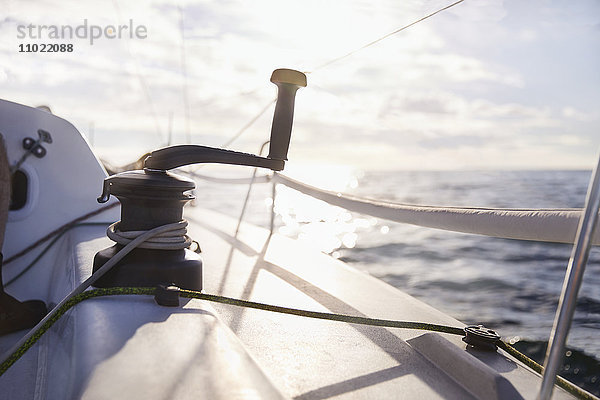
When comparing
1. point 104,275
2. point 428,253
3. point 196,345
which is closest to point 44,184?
point 104,275

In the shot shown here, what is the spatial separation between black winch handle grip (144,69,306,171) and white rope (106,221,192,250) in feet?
0.40

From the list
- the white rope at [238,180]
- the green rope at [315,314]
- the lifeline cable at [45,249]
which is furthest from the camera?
the white rope at [238,180]

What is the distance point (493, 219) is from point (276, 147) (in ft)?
1.54

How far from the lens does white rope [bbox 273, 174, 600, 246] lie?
62 cm

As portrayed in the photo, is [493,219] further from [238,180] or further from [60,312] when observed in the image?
[238,180]

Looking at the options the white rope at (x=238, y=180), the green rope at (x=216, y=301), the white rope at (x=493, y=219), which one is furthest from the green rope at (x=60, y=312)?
A: the white rope at (x=238, y=180)

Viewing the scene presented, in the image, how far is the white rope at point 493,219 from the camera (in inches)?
24.4

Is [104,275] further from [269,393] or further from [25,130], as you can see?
[25,130]

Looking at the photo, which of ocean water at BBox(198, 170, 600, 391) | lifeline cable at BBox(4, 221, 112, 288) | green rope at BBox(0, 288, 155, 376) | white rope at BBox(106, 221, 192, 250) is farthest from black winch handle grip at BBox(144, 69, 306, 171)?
lifeline cable at BBox(4, 221, 112, 288)

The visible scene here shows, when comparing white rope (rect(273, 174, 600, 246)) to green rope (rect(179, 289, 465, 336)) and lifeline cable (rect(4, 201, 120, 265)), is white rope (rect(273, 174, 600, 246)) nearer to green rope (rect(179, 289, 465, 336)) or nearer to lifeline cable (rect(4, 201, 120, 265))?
green rope (rect(179, 289, 465, 336))

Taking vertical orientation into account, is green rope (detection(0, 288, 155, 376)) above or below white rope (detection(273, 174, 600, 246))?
below

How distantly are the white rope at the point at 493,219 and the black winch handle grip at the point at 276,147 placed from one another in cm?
31

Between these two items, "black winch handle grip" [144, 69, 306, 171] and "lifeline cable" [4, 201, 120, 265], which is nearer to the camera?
"black winch handle grip" [144, 69, 306, 171]

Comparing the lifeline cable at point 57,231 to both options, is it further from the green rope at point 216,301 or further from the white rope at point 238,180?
the green rope at point 216,301
